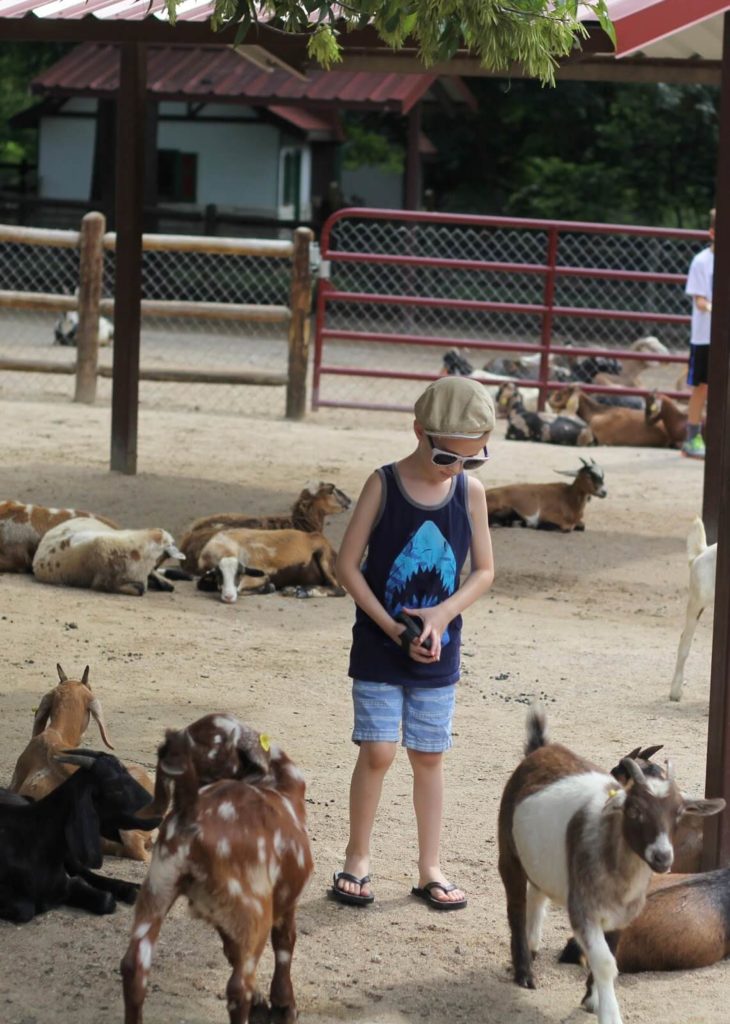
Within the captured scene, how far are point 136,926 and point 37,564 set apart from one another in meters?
5.05

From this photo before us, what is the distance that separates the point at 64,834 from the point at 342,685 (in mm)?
2582

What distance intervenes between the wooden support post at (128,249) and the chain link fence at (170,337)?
3171 mm

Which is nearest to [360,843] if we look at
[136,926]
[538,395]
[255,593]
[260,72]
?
[136,926]

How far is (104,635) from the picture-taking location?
7.23 metres

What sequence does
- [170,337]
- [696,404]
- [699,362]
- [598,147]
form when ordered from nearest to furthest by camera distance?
1. [699,362]
2. [696,404]
3. [170,337]
4. [598,147]

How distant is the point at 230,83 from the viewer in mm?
23875

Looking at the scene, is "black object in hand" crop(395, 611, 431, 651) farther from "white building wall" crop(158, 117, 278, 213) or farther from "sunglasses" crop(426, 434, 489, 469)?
"white building wall" crop(158, 117, 278, 213)

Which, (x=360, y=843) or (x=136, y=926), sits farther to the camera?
(x=360, y=843)

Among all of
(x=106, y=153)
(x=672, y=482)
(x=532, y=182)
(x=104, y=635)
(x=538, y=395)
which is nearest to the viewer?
(x=104, y=635)

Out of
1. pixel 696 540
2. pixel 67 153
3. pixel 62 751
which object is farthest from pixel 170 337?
pixel 62 751

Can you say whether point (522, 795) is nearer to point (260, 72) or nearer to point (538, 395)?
point (538, 395)

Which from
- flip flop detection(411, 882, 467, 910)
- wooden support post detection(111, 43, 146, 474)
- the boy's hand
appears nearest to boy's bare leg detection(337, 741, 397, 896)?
flip flop detection(411, 882, 467, 910)

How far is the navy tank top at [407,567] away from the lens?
4.28 meters

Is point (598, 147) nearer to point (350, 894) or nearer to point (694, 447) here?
point (694, 447)
